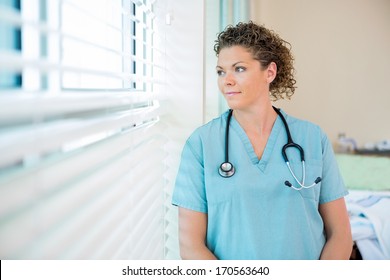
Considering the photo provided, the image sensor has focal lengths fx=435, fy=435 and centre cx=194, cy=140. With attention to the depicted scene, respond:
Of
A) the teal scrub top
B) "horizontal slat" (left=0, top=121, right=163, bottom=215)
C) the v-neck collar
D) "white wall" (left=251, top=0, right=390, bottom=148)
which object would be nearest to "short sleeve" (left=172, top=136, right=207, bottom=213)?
the teal scrub top

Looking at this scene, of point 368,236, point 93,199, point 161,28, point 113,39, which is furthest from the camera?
point 368,236

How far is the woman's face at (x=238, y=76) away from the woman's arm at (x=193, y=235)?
1.00 ft

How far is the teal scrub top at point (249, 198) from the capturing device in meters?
1.08

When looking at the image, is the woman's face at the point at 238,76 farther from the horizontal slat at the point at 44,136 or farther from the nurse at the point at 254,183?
the horizontal slat at the point at 44,136

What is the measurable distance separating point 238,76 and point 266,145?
0.20 m

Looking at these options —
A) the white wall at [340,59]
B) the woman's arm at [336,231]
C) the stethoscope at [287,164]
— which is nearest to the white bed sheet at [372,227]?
the woman's arm at [336,231]

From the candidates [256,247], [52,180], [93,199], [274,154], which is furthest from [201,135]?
[52,180]

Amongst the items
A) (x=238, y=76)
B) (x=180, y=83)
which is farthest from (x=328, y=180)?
(x=180, y=83)

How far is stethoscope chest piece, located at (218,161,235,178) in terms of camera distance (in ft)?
3.51

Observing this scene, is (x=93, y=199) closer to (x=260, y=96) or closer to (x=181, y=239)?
(x=181, y=239)

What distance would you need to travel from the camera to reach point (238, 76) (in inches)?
45.8

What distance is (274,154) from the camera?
1.13 meters

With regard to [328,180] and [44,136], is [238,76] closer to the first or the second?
[328,180]

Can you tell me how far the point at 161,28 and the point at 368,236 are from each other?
54.9 inches
